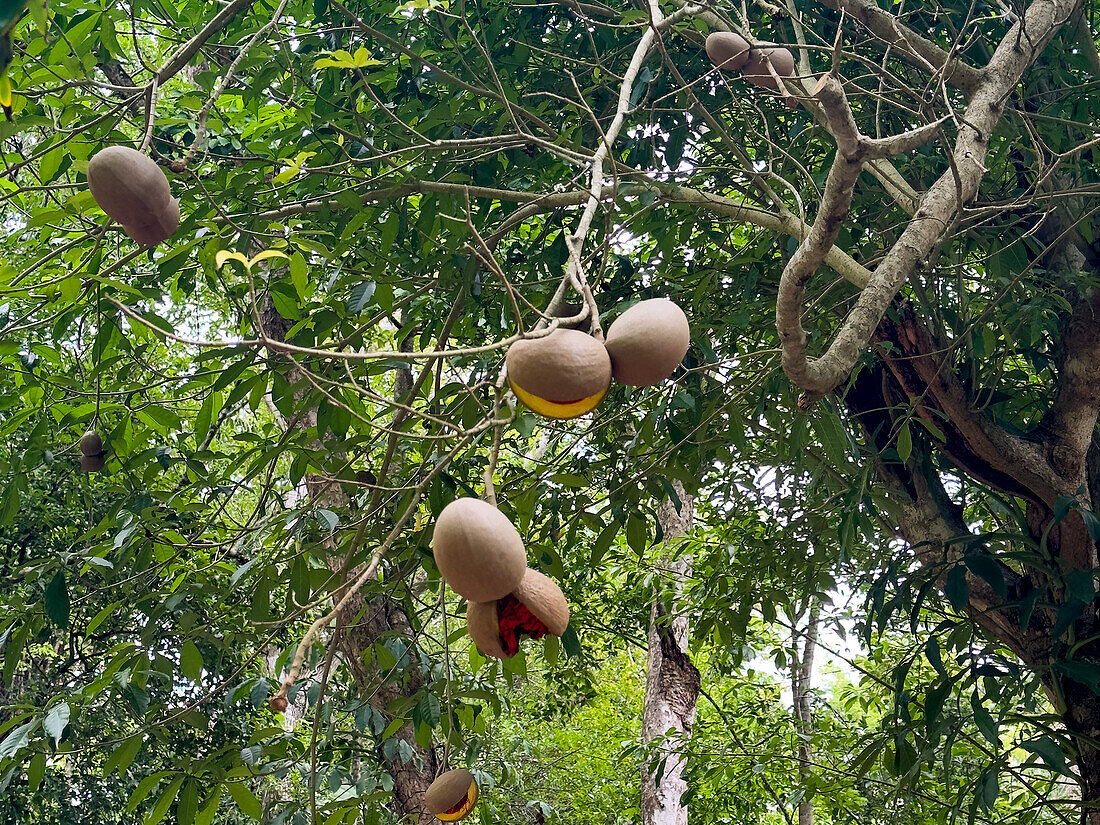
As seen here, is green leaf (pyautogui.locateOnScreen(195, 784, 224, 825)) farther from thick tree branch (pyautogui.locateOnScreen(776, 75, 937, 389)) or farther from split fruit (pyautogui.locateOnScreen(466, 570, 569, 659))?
thick tree branch (pyautogui.locateOnScreen(776, 75, 937, 389))

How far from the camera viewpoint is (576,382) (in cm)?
92

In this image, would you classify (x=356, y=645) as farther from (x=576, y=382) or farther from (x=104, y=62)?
(x=576, y=382)

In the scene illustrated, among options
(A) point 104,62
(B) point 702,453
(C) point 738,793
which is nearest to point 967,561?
(B) point 702,453

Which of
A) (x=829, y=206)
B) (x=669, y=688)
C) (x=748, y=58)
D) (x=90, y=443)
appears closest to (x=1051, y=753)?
(x=829, y=206)

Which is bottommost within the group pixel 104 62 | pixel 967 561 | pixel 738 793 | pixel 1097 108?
pixel 738 793

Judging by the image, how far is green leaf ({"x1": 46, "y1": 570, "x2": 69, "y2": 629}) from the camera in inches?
82.1

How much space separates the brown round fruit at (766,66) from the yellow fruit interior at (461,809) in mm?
1516

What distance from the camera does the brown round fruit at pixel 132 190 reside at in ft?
3.55

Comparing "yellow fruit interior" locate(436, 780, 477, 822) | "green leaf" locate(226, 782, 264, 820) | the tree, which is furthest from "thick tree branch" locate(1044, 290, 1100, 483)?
"green leaf" locate(226, 782, 264, 820)

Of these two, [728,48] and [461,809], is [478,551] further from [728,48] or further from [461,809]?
[728,48]

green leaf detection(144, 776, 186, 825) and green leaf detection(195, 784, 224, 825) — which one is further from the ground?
green leaf detection(144, 776, 186, 825)

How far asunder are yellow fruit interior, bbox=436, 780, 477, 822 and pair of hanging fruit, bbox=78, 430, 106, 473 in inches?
66.8

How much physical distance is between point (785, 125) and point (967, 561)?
1688mm

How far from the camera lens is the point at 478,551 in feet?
2.84
